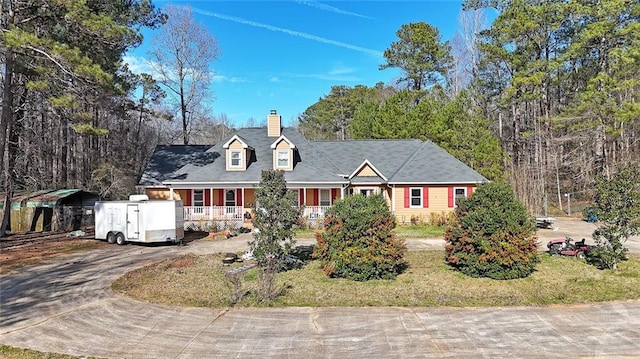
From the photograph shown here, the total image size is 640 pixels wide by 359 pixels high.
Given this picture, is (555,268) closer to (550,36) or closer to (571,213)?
(571,213)

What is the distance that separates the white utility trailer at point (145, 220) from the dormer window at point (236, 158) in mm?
6800

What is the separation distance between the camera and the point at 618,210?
12078 mm

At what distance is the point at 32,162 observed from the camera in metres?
27.1

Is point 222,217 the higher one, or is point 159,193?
point 159,193

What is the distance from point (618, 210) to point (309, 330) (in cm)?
1028

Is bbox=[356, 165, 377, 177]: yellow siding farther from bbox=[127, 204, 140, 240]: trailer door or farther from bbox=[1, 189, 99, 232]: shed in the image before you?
bbox=[1, 189, 99, 232]: shed

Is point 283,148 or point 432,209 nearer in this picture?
point 432,209

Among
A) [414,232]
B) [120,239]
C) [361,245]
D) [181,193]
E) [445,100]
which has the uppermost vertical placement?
[445,100]

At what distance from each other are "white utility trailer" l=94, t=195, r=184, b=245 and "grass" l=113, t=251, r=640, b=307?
464cm

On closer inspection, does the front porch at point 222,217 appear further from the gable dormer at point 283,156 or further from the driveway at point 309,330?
the driveway at point 309,330

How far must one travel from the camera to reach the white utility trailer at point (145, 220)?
17.8 meters

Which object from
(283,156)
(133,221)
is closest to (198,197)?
(283,156)

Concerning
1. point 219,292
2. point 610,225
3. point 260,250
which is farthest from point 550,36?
point 219,292

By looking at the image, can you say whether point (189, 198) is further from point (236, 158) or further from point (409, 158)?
point (409, 158)
